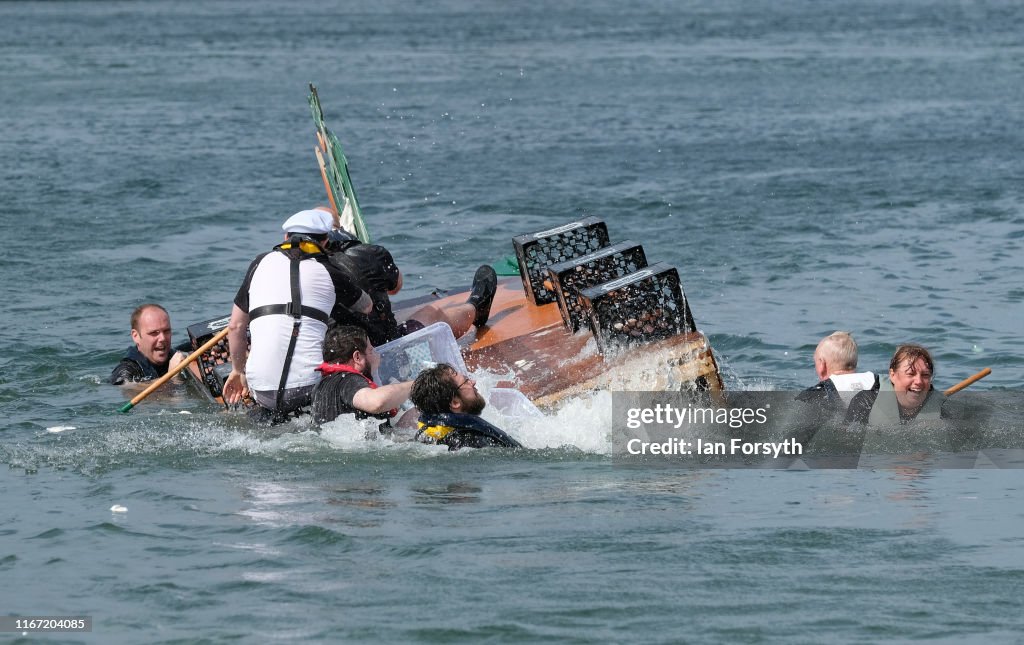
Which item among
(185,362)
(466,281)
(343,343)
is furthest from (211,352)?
(466,281)

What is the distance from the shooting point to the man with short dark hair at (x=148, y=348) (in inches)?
437

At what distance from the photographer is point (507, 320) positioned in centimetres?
1106

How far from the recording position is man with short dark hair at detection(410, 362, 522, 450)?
8398mm

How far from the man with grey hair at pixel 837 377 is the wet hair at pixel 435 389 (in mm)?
2117

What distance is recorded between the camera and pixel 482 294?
10.8 m

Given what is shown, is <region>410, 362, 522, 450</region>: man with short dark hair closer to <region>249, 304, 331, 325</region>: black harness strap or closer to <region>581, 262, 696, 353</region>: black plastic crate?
<region>249, 304, 331, 325</region>: black harness strap

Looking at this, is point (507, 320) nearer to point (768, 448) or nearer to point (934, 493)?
point (768, 448)

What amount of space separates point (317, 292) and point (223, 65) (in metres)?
38.3

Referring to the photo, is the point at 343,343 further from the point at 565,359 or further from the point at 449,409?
the point at 565,359

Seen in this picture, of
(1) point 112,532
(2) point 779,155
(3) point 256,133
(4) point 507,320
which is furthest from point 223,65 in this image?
(1) point 112,532

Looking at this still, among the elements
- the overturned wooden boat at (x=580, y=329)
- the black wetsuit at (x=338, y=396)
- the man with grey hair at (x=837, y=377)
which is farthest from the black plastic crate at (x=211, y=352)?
the man with grey hair at (x=837, y=377)

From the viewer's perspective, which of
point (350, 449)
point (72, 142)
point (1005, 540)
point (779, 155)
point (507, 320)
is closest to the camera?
point (1005, 540)
